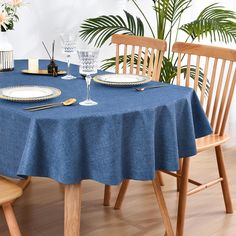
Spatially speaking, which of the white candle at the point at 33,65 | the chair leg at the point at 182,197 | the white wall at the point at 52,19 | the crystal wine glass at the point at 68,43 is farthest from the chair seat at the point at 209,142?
the white wall at the point at 52,19

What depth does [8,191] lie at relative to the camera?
81.7 inches

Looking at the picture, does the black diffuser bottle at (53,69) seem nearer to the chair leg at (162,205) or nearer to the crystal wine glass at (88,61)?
the crystal wine glass at (88,61)

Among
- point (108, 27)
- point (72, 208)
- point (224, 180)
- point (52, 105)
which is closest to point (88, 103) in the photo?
point (52, 105)

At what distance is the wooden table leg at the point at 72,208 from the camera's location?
2.00 metres

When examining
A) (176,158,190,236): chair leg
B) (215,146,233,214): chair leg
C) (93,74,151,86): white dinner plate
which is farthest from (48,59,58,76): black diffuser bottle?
(215,146,233,214): chair leg

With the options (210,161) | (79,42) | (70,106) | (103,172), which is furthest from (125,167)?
(79,42)

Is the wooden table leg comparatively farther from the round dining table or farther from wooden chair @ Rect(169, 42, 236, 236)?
wooden chair @ Rect(169, 42, 236, 236)

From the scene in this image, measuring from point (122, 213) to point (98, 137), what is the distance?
3.66ft

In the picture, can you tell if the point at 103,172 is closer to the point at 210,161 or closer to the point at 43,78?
the point at 43,78

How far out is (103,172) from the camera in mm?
1961

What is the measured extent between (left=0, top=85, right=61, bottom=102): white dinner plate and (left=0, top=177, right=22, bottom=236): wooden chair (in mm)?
348

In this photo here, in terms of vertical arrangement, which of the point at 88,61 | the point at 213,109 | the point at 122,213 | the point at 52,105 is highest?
the point at 88,61

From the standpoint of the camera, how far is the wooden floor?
2762mm

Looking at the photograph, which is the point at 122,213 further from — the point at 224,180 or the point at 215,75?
the point at 215,75
